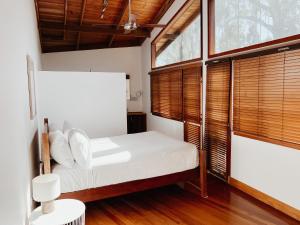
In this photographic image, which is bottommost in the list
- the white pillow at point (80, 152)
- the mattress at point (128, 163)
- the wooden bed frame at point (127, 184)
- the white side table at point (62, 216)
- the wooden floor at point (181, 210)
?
the wooden floor at point (181, 210)

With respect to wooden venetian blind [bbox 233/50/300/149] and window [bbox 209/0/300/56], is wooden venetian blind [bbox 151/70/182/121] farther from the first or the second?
wooden venetian blind [bbox 233/50/300/149]

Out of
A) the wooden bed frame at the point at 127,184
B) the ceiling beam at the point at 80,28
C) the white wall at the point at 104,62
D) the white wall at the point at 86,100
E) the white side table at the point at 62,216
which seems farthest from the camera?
the white wall at the point at 104,62

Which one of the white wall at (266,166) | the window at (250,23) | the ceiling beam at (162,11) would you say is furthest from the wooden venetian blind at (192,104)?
the ceiling beam at (162,11)

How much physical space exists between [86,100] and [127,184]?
242 cm

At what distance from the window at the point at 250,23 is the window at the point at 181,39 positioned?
513mm

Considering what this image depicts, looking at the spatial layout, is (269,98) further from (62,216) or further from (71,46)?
(71,46)

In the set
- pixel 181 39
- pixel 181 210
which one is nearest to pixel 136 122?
pixel 181 39

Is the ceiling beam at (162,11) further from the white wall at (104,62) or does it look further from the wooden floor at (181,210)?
the wooden floor at (181,210)

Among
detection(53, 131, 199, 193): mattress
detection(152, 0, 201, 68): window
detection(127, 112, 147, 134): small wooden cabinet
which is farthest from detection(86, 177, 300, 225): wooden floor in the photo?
detection(127, 112, 147, 134): small wooden cabinet

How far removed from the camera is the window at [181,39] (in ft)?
15.2

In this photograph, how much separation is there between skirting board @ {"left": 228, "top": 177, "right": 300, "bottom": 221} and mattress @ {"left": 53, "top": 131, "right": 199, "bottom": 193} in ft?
2.55

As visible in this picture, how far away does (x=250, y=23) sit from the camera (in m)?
3.43

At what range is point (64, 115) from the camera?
4.68 meters

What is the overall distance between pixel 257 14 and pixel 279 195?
7.78 feet
